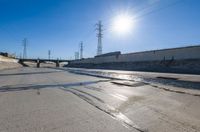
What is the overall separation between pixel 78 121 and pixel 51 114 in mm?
1186

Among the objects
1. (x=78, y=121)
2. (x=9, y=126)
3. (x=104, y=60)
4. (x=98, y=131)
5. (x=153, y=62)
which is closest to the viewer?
(x=98, y=131)

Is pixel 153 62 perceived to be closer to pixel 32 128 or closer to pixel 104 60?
pixel 104 60

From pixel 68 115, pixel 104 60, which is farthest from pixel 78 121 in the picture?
pixel 104 60

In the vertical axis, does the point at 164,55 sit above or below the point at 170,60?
above

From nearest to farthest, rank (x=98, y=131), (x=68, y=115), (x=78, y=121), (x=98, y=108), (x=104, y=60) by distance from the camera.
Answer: (x=98, y=131) → (x=78, y=121) → (x=68, y=115) → (x=98, y=108) → (x=104, y=60)

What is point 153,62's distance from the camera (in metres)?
50.3

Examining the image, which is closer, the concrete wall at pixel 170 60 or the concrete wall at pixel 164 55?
the concrete wall at pixel 170 60

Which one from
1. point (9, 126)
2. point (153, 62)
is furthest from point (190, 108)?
point (153, 62)

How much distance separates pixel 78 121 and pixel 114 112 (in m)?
1.52

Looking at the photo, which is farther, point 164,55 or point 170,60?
point 164,55

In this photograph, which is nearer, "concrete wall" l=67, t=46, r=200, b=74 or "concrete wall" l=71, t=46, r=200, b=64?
"concrete wall" l=67, t=46, r=200, b=74

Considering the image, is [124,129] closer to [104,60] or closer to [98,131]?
[98,131]

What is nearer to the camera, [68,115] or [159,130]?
[159,130]

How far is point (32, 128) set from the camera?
4926mm
